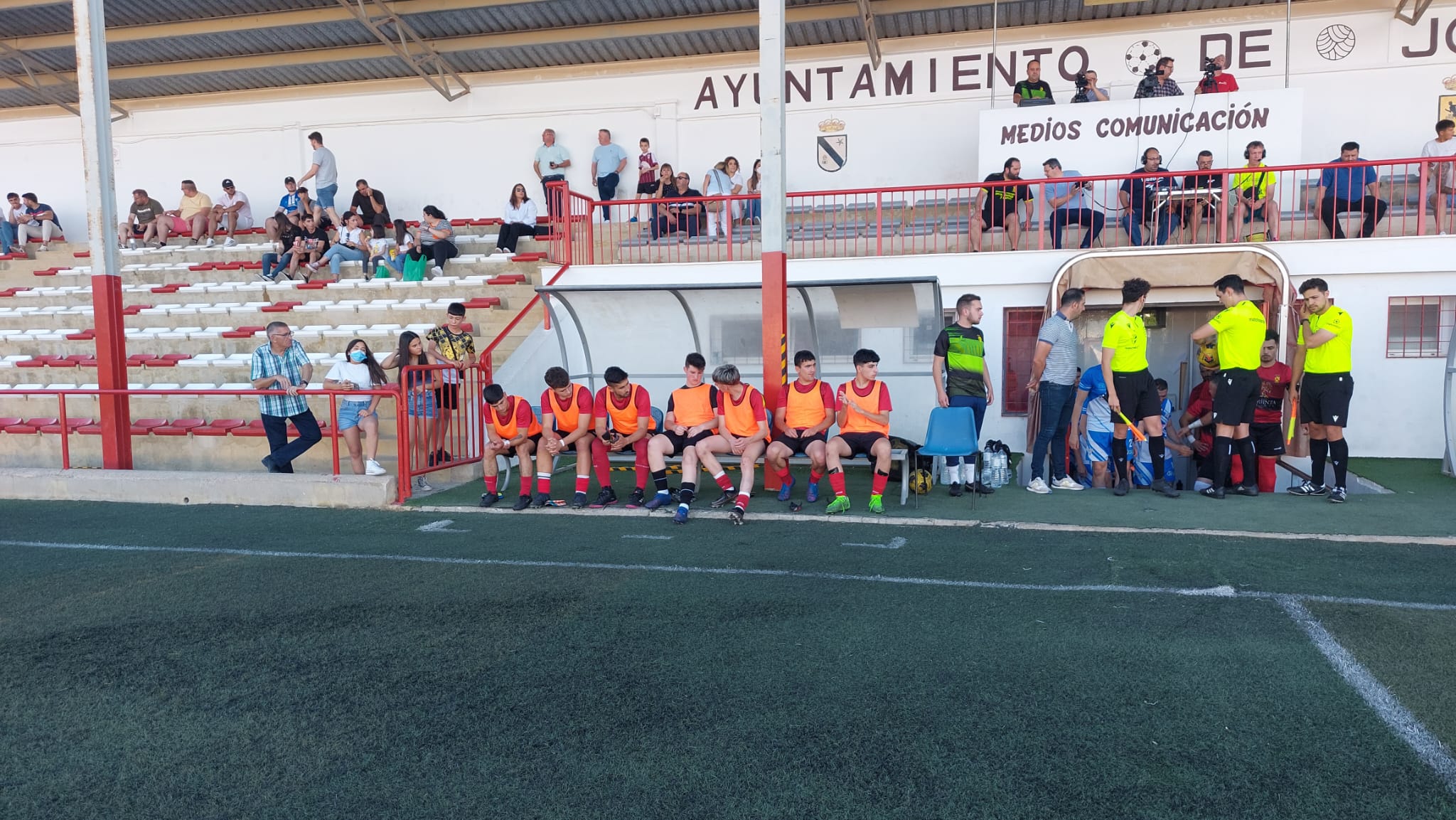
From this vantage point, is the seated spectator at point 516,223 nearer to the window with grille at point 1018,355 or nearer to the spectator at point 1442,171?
the window with grille at point 1018,355

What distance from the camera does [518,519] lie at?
7.06 meters

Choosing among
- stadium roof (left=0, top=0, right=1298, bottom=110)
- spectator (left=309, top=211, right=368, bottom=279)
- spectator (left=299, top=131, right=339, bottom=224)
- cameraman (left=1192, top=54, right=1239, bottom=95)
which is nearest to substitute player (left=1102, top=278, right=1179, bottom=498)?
cameraman (left=1192, top=54, right=1239, bottom=95)

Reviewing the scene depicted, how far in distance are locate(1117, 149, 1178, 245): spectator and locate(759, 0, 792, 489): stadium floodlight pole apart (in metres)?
5.09

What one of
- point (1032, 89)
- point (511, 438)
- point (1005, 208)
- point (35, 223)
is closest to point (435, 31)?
point (35, 223)

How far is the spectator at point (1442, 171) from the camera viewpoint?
9.87m

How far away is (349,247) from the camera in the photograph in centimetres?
1395

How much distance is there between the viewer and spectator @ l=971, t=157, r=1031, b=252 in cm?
1100

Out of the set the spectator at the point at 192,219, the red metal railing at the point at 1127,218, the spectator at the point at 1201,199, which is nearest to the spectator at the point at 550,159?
the red metal railing at the point at 1127,218

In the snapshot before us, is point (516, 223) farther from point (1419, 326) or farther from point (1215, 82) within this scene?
point (1419, 326)

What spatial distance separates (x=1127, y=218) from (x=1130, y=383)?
392cm

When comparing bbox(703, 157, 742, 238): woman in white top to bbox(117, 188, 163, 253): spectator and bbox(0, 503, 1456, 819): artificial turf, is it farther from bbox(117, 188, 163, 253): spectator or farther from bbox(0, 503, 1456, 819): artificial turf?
bbox(117, 188, 163, 253): spectator

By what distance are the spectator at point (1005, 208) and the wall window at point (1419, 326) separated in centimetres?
419

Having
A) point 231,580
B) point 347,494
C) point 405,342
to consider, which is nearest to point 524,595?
point 231,580

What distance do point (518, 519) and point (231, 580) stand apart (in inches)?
86.0
